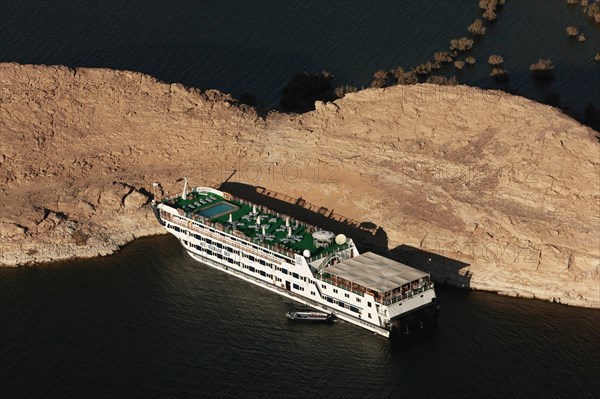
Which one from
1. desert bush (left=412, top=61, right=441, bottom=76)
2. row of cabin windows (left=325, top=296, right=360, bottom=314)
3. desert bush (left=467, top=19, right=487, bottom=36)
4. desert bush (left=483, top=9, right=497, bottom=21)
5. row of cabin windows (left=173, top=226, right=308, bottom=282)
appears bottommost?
row of cabin windows (left=325, top=296, right=360, bottom=314)

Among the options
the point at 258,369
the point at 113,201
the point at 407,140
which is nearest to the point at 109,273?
the point at 113,201

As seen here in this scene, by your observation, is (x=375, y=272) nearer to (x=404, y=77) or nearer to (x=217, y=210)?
(x=217, y=210)

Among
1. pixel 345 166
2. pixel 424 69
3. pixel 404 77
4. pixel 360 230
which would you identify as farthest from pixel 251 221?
pixel 424 69

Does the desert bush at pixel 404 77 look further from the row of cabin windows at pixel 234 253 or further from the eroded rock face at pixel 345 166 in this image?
the row of cabin windows at pixel 234 253

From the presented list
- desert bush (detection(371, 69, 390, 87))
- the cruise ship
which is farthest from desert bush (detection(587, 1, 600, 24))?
the cruise ship

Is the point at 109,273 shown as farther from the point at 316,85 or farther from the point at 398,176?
the point at 316,85

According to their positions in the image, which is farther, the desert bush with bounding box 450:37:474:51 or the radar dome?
the desert bush with bounding box 450:37:474:51

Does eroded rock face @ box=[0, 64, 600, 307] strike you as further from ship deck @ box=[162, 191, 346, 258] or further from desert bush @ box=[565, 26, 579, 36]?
desert bush @ box=[565, 26, 579, 36]
